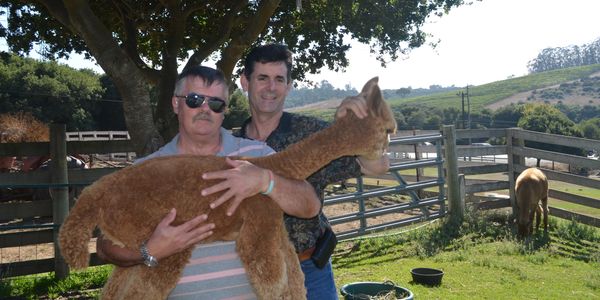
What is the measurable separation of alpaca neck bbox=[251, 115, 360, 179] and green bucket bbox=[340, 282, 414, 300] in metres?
2.45

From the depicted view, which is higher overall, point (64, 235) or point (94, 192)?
point (94, 192)

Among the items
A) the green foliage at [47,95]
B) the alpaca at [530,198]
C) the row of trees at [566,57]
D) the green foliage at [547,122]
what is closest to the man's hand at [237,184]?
the alpaca at [530,198]

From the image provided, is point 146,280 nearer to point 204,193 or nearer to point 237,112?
point 204,193

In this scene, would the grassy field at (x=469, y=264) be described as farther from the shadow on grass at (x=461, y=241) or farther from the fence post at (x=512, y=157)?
the fence post at (x=512, y=157)

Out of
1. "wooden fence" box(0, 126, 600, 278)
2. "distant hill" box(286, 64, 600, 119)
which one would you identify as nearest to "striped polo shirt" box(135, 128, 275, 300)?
"wooden fence" box(0, 126, 600, 278)

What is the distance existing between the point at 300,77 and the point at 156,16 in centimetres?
286

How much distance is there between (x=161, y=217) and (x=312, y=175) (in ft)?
2.95

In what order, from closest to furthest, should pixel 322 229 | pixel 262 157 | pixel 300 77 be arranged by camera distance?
1. pixel 262 157
2. pixel 322 229
3. pixel 300 77

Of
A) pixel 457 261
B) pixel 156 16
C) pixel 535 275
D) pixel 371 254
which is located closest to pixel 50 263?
pixel 156 16

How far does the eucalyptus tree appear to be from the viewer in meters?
4.25

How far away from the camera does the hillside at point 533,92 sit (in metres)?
96.2

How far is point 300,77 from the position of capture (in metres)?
8.44

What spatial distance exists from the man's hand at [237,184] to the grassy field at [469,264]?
3779mm

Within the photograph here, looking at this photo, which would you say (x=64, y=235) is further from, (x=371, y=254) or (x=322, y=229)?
(x=371, y=254)
